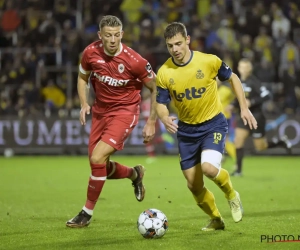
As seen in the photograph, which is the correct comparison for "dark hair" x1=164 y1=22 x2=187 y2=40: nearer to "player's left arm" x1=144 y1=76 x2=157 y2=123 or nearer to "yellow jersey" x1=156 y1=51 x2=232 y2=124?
"yellow jersey" x1=156 y1=51 x2=232 y2=124

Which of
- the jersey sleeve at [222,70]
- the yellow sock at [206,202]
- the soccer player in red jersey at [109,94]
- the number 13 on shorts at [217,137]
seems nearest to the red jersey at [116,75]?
the soccer player in red jersey at [109,94]

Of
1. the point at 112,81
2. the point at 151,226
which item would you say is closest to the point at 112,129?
the point at 112,81

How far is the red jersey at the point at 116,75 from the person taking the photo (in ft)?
27.5

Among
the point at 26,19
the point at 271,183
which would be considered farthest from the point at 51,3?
the point at 271,183

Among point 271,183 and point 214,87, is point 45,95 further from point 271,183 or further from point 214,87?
point 214,87

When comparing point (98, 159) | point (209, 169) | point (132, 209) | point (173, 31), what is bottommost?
point (132, 209)

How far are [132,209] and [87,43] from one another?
12531mm

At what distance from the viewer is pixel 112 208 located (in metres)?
9.95

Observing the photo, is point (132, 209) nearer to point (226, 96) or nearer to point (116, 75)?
point (116, 75)

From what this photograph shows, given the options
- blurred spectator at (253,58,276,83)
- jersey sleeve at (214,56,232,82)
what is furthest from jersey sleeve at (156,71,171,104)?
blurred spectator at (253,58,276,83)

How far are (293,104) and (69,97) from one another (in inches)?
261

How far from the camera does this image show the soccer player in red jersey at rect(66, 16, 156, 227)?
817cm

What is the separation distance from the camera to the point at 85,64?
336 inches

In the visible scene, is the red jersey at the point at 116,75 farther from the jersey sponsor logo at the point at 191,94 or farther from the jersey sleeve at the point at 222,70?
the jersey sleeve at the point at 222,70
